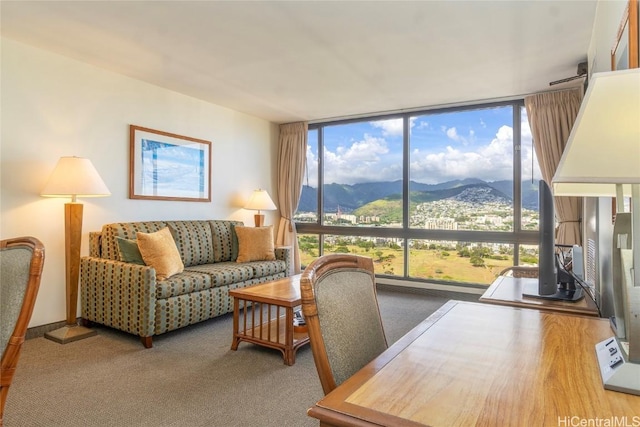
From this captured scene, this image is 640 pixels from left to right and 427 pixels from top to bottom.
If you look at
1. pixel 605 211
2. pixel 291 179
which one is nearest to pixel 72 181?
pixel 291 179

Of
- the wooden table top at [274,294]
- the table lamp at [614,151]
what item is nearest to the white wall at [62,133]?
the wooden table top at [274,294]

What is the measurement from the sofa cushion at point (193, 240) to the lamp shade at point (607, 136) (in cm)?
377

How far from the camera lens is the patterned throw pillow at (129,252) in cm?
329

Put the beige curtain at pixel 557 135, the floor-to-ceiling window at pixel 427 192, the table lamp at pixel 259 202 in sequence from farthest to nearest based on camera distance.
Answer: the table lamp at pixel 259 202
the floor-to-ceiling window at pixel 427 192
the beige curtain at pixel 557 135

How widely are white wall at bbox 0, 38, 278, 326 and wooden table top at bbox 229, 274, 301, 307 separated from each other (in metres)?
1.72

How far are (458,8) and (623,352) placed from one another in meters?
2.36

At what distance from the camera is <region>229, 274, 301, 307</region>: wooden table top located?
273cm

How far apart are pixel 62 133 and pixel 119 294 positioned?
1.55 meters

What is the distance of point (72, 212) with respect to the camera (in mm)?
3135

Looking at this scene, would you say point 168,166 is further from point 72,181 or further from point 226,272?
point 226,272

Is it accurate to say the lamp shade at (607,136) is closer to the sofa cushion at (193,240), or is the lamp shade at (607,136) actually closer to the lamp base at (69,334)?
the lamp base at (69,334)

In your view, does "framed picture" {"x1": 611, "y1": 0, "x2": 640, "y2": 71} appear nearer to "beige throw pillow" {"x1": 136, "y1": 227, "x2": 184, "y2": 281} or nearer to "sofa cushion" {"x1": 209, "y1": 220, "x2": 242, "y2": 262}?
"beige throw pillow" {"x1": 136, "y1": 227, "x2": 184, "y2": 281}

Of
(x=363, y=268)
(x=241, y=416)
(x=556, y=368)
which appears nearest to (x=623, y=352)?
(x=556, y=368)

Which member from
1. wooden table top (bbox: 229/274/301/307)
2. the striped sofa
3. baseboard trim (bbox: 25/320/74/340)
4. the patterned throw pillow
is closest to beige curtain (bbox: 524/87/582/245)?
wooden table top (bbox: 229/274/301/307)
